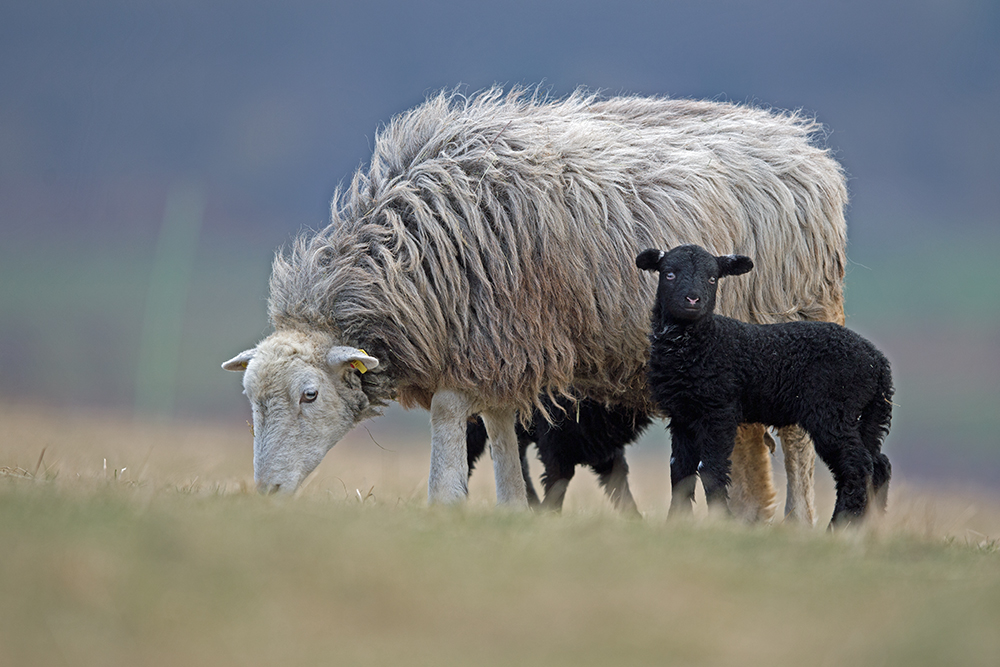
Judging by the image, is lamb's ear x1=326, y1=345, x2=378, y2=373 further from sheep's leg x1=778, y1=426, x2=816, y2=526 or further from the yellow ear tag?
sheep's leg x1=778, y1=426, x2=816, y2=526

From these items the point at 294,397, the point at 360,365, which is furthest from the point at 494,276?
the point at 294,397

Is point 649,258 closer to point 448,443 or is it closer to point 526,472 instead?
point 448,443

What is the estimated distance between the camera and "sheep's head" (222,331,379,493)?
6141 millimetres

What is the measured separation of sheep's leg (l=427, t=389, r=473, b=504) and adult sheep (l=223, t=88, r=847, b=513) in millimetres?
12

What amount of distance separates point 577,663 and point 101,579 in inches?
57.8

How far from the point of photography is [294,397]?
6.14 metres

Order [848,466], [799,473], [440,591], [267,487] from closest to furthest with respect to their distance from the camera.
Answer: [440,591] < [848,466] < [267,487] < [799,473]

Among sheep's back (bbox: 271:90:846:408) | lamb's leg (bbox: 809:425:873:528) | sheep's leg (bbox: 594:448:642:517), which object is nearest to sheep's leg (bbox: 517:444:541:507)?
sheep's leg (bbox: 594:448:642:517)

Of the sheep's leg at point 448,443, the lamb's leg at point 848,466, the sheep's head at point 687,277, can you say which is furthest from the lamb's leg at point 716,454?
the sheep's leg at point 448,443

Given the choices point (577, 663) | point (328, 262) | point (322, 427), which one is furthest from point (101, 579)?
point (328, 262)

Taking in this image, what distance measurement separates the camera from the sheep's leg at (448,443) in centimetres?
646

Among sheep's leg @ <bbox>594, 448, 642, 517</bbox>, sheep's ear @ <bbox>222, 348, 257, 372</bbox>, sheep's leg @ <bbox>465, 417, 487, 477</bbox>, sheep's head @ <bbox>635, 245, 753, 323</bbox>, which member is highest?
sheep's head @ <bbox>635, 245, 753, 323</bbox>

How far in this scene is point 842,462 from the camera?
549 centimetres

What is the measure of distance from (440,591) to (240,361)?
3.65 metres
